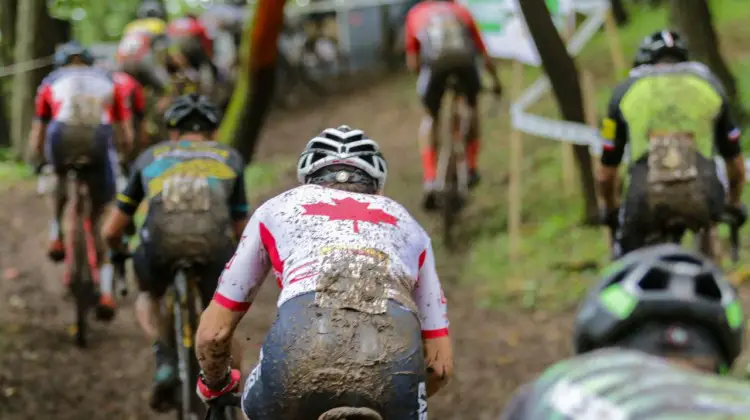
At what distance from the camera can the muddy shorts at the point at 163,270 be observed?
16.5 feet

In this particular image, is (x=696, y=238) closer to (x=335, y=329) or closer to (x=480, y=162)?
(x=335, y=329)

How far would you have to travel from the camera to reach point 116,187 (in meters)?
7.68

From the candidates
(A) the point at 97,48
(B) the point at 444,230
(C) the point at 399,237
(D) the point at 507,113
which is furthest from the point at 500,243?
(A) the point at 97,48

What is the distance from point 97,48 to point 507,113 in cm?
767

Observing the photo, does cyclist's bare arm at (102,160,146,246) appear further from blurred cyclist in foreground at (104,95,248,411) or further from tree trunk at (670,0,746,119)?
tree trunk at (670,0,746,119)

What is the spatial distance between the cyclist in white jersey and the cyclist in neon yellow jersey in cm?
205

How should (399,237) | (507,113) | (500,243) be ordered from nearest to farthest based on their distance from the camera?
1. (399,237)
2. (500,243)
3. (507,113)

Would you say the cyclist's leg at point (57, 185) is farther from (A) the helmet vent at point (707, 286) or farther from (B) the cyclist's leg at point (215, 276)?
(A) the helmet vent at point (707, 286)

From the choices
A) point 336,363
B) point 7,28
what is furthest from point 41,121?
point 7,28

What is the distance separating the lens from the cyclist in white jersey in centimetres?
307

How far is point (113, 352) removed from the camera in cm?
759

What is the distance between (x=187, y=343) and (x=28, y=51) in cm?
1012

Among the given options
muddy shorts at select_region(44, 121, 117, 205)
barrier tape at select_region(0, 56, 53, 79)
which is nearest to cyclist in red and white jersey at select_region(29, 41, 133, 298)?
muddy shorts at select_region(44, 121, 117, 205)

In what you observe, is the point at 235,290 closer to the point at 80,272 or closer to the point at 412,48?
the point at 80,272
